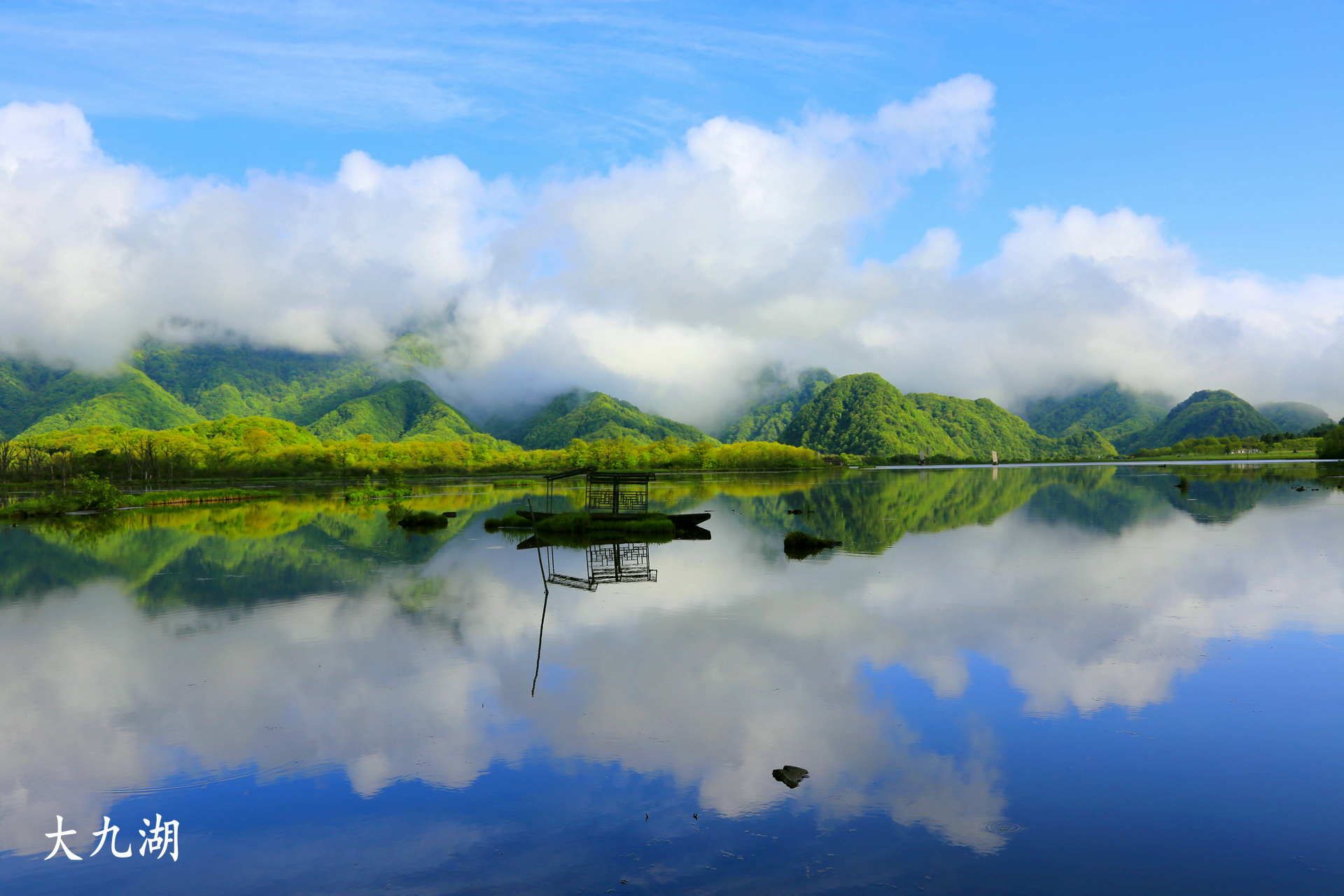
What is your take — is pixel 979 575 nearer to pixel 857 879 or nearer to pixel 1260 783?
pixel 1260 783

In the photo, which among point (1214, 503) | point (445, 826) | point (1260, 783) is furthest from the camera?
point (1214, 503)

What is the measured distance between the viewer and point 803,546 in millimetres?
36406

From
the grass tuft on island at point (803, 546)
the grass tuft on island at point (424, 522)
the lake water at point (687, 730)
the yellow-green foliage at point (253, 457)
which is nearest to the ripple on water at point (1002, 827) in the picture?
the lake water at point (687, 730)

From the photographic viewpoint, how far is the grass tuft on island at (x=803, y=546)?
3551cm

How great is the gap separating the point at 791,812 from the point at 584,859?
9.56 ft

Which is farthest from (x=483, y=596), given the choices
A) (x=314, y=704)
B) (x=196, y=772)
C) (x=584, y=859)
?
(x=584, y=859)

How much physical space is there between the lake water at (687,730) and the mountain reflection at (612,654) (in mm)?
109

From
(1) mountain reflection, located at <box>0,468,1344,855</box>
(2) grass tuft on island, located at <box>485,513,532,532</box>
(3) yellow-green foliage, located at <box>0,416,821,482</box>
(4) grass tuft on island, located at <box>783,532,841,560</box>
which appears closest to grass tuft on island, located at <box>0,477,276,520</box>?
(1) mountain reflection, located at <box>0,468,1344,855</box>

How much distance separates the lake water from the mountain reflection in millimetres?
109

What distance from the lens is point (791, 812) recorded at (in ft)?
33.6

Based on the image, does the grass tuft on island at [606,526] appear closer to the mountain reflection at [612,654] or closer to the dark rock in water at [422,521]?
the dark rock in water at [422,521]

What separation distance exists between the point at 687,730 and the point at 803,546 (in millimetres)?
23913

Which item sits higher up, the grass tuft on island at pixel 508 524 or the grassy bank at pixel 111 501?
the grassy bank at pixel 111 501

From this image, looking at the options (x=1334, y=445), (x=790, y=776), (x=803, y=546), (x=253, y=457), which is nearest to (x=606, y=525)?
(x=803, y=546)
